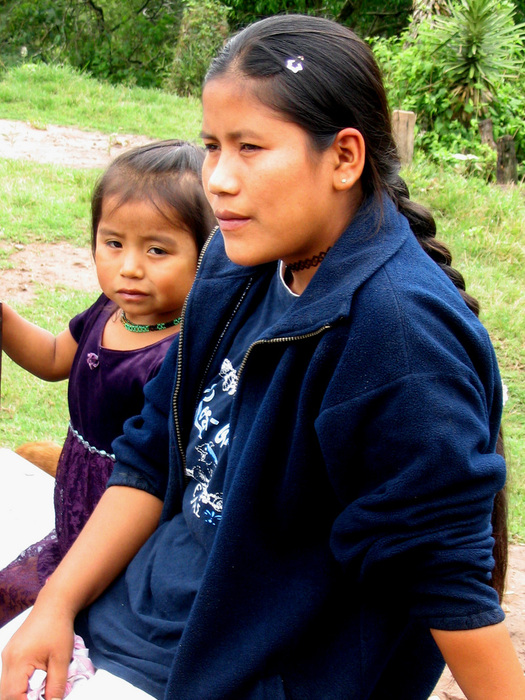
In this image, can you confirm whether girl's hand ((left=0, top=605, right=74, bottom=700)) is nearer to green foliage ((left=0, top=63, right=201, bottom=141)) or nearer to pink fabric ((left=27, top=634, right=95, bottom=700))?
pink fabric ((left=27, top=634, right=95, bottom=700))

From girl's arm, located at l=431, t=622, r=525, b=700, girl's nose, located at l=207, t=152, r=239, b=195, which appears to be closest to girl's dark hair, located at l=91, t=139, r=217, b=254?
girl's nose, located at l=207, t=152, r=239, b=195

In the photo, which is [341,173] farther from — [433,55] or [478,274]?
[433,55]

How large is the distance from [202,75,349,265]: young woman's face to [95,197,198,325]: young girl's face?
0.56 m

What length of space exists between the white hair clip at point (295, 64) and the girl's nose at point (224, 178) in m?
0.18

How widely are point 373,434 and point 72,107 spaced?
379 inches

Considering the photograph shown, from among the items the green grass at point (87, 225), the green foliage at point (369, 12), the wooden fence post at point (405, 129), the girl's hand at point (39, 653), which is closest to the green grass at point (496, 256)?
the green grass at point (87, 225)

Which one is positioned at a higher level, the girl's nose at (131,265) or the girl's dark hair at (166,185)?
the girl's dark hair at (166,185)

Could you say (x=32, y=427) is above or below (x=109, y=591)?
below

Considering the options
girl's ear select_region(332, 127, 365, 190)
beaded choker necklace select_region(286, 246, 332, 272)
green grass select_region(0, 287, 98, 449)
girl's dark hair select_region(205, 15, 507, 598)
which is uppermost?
girl's dark hair select_region(205, 15, 507, 598)

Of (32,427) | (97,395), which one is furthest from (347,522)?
(32,427)

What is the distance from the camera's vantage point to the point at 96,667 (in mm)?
1584

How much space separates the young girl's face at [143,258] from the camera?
198 cm

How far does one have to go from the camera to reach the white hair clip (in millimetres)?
1357

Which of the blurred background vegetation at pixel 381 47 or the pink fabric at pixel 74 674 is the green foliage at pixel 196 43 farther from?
the pink fabric at pixel 74 674
